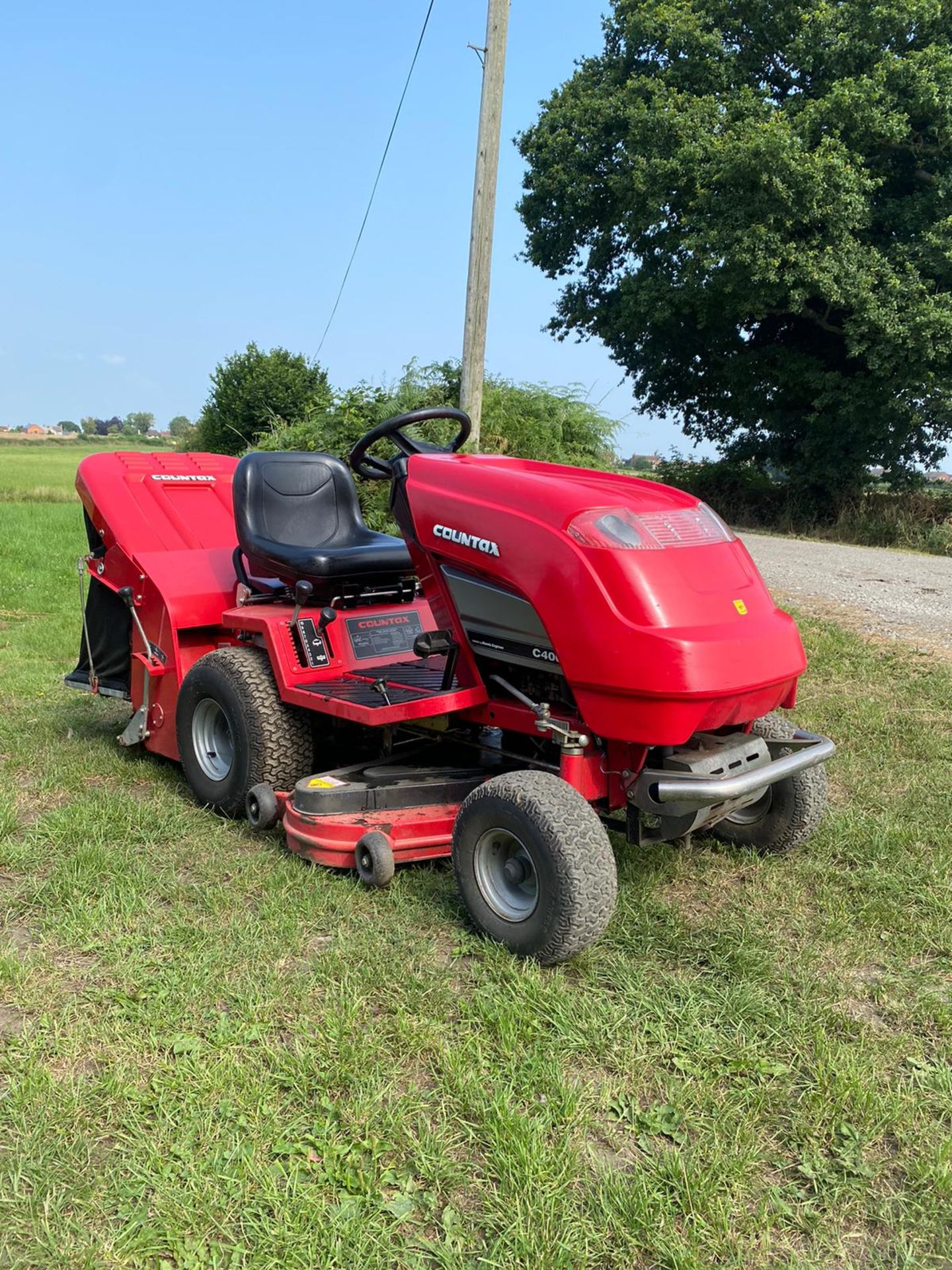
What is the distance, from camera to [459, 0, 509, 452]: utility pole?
7.03 meters

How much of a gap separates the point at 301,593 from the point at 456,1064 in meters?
2.05

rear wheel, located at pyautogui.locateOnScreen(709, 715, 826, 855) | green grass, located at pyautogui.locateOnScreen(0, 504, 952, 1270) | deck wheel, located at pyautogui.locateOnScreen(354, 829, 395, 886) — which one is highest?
rear wheel, located at pyautogui.locateOnScreen(709, 715, 826, 855)

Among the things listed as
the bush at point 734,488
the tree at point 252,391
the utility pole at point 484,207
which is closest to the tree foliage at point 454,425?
the utility pole at point 484,207

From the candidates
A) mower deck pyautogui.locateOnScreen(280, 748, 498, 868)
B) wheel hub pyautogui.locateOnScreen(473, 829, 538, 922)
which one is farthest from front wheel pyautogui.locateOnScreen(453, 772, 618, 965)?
mower deck pyautogui.locateOnScreen(280, 748, 498, 868)

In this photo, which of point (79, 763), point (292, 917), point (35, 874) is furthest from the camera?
point (79, 763)

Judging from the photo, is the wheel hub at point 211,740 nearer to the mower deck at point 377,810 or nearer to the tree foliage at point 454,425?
the mower deck at point 377,810

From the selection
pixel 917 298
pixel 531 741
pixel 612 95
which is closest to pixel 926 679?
pixel 531 741

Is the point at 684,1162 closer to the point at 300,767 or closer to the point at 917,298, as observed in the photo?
the point at 300,767

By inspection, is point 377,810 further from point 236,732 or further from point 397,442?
point 397,442

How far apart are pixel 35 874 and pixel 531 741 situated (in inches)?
68.3

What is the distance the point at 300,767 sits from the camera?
3807 mm

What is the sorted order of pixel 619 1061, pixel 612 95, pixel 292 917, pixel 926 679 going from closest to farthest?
pixel 619 1061, pixel 292 917, pixel 926 679, pixel 612 95

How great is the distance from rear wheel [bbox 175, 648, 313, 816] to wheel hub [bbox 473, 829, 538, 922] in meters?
1.14

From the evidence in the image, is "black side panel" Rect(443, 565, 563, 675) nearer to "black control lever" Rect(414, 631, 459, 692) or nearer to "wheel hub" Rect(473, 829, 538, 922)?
"black control lever" Rect(414, 631, 459, 692)
